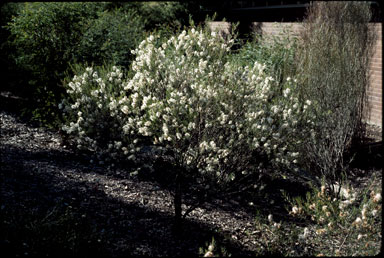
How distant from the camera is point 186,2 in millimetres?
13914

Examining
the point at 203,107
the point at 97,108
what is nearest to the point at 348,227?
the point at 203,107

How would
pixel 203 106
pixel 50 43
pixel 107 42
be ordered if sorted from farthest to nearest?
1. pixel 107 42
2. pixel 50 43
3. pixel 203 106

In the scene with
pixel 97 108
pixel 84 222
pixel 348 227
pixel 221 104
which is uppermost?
pixel 221 104

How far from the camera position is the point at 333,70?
538 cm

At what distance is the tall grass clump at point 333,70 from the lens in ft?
17.0

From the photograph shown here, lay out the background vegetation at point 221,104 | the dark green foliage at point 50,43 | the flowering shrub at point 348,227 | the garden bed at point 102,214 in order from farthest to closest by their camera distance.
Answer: the dark green foliage at point 50,43 → the background vegetation at point 221,104 → the garden bed at point 102,214 → the flowering shrub at point 348,227

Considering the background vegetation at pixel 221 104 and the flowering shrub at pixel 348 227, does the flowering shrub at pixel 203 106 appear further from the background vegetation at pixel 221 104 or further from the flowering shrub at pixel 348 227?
the flowering shrub at pixel 348 227

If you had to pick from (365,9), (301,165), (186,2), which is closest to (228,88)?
(301,165)

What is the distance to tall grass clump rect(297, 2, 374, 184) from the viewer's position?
5168 mm

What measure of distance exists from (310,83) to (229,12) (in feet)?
30.5

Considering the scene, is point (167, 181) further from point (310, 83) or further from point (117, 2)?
point (117, 2)

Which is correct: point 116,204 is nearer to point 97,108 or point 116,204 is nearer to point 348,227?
point 97,108

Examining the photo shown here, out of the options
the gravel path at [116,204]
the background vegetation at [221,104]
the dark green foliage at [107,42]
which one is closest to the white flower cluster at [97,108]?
the background vegetation at [221,104]

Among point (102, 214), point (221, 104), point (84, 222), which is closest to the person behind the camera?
point (221, 104)
